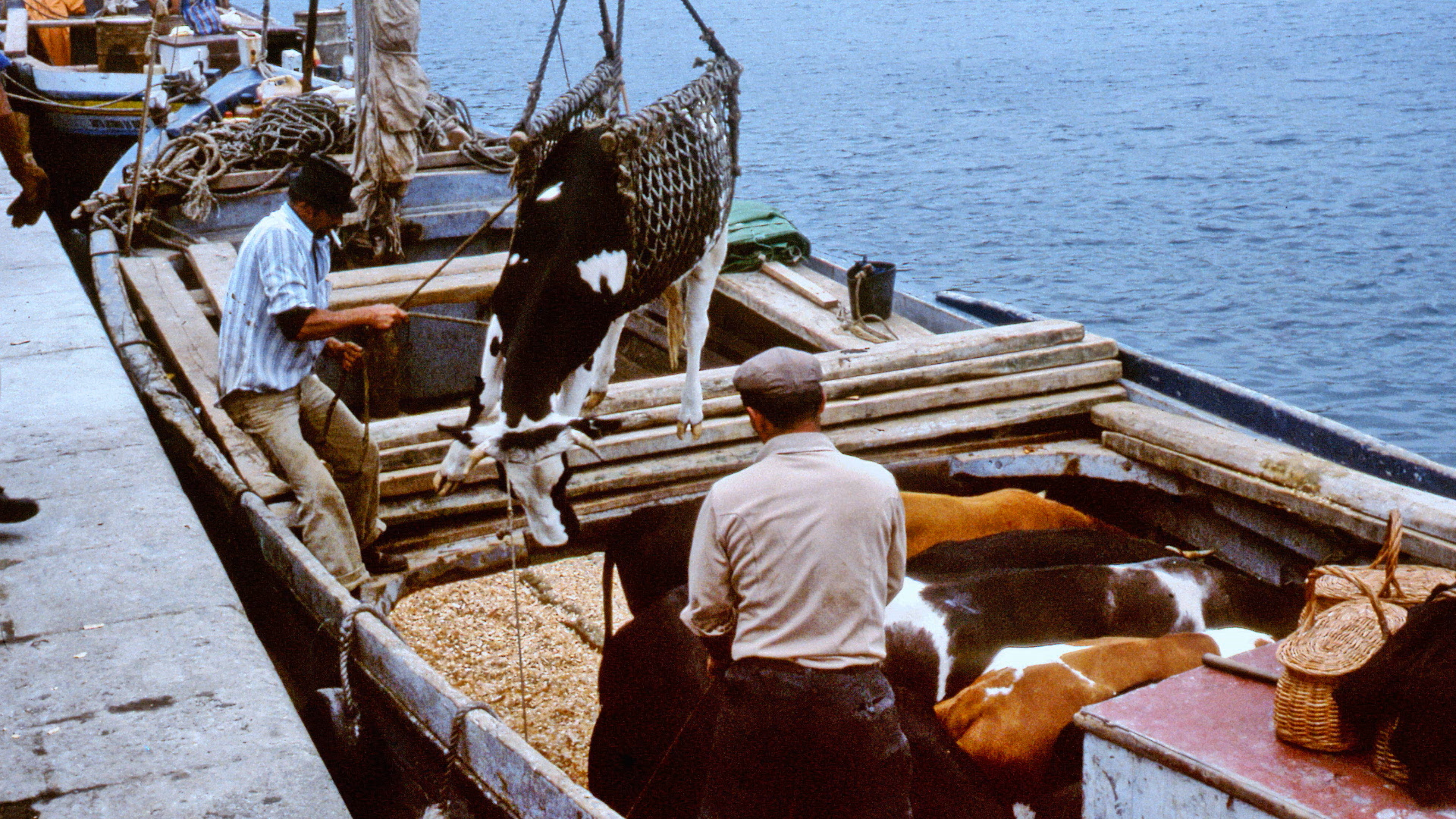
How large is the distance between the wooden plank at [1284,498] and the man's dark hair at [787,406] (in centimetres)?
351

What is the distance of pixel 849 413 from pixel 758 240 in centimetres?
363

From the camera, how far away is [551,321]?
4.39 metres

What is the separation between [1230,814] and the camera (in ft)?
11.5

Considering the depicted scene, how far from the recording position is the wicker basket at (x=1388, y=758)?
11.1 feet

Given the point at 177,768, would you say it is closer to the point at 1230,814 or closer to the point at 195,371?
the point at 1230,814

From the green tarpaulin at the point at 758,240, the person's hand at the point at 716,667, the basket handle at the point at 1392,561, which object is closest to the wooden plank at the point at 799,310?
the green tarpaulin at the point at 758,240

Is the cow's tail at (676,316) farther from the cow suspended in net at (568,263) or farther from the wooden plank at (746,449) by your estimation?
the wooden plank at (746,449)

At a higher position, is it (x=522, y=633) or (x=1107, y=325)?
(x=522, y=633)

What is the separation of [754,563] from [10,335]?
6262 millimetres

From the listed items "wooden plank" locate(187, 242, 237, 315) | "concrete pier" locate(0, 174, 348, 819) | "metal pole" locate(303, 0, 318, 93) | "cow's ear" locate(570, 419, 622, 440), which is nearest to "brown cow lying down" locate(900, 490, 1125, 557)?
"cow's ear" locate(570, 419, 622, 440)

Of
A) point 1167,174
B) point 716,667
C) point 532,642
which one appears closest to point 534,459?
point 716,667

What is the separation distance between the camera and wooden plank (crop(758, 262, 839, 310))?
9594mm

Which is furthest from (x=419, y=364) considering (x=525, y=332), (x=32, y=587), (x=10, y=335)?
(x=525, y=332)

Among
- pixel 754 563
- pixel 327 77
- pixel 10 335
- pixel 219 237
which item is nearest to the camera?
pixel 754 563
